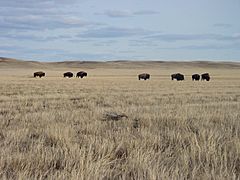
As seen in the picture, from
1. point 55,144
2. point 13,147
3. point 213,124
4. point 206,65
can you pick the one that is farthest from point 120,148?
point 206,65

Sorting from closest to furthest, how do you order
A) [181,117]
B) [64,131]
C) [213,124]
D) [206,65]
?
[64,131], [213,124], [181,117], [206,65]

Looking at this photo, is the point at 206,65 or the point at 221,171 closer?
the point at 221,171

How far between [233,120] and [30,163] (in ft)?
19.5

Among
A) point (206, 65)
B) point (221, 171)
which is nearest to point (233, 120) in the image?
point (221, 171)

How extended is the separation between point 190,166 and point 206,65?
18299 centimetres

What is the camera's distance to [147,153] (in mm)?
6180

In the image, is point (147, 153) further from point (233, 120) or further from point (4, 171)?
point (233, 120)

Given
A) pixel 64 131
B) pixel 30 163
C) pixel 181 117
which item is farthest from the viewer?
pixel 181 117

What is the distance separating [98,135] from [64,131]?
0.64 metres

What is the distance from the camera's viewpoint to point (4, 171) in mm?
5227

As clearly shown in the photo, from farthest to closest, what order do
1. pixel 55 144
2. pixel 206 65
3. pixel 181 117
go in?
1. pixel 206 65
2. pixel 181 117
3. pixel 55 144

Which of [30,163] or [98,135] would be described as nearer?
[30,163]

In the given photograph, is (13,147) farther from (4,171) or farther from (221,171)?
(221,171)

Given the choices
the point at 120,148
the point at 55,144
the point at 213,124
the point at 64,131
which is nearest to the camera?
the point at 120,148
